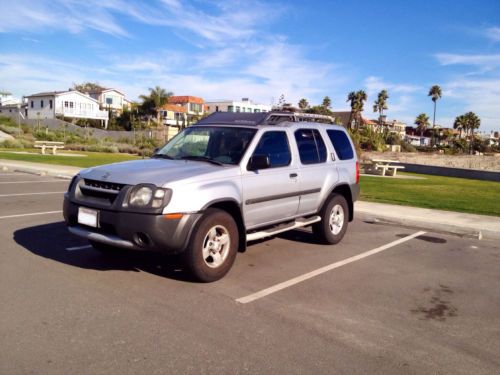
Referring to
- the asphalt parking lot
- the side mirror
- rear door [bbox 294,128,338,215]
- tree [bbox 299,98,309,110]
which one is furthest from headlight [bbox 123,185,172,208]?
tree [bbox 299,98,309,110]

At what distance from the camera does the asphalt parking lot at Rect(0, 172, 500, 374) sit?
3.48 meters

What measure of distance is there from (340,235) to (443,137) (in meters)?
105

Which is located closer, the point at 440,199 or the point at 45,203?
the point at 45,203

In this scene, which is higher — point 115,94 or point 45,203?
point 115,94

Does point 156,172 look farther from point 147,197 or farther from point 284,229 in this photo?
point 284,229

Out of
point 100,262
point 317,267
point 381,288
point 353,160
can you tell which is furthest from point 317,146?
point 100,262

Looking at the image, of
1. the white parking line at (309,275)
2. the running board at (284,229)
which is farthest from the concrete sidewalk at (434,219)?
the running board at (284,229)

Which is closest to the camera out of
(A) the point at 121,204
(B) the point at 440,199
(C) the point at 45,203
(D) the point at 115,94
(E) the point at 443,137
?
(A) the point at 121,204

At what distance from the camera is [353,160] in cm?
784

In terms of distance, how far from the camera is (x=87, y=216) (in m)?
5.11

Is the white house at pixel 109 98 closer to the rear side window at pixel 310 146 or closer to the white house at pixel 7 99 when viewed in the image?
the white house at pixel 7 99

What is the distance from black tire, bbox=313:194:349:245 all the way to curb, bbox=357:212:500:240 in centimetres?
232

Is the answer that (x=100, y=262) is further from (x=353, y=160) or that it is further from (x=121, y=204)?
(x=353, y=160)

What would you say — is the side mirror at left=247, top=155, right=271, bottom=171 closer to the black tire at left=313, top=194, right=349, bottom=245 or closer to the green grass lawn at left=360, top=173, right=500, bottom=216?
the black tire at left=313, top=194, right=349, bottom=245
